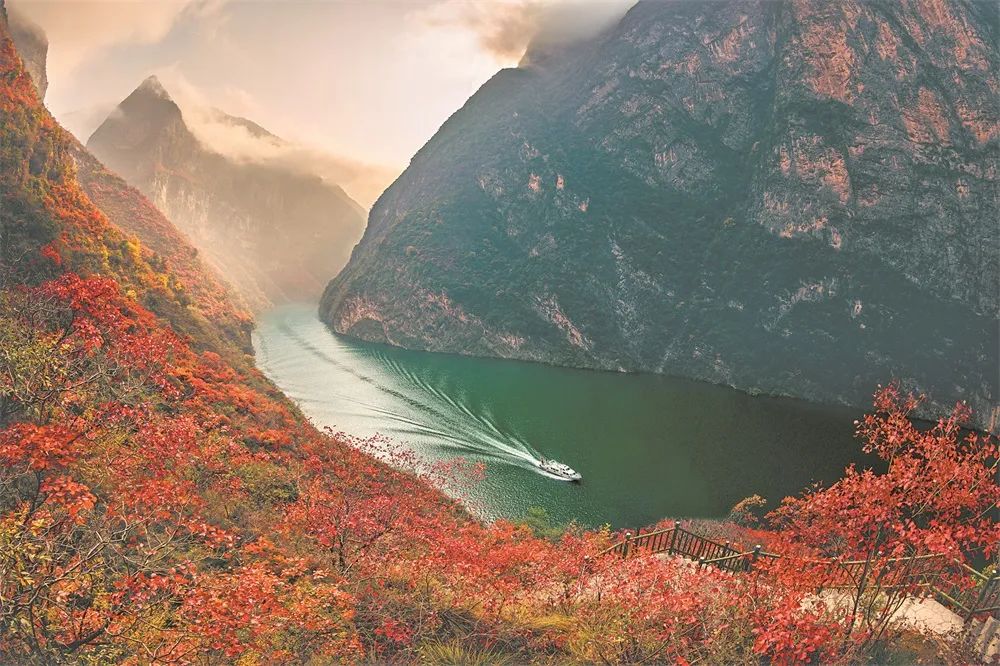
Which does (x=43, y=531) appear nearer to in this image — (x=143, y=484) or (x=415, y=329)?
(x=143, y=484)

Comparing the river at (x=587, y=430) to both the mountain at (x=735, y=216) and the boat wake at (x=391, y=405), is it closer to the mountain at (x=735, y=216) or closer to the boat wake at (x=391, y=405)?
the boat wake at (x=391, y=405)

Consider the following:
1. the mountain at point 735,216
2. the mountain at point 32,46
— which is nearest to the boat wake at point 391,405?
the mountain at point 735,216

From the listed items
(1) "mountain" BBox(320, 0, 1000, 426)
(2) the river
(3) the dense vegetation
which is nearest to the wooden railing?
(3) the dense vegetation

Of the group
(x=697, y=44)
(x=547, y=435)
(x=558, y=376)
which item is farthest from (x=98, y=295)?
(x=697, y=44)

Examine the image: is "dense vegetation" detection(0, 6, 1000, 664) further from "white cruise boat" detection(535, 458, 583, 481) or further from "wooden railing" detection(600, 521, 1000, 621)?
"white cruise boat" detection(535, 458, 583, 481)

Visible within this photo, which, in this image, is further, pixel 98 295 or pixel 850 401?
pixel 850 401

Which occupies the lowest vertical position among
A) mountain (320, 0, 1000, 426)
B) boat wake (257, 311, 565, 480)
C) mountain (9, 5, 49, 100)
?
boat wake (257, 311, 565, 480)
